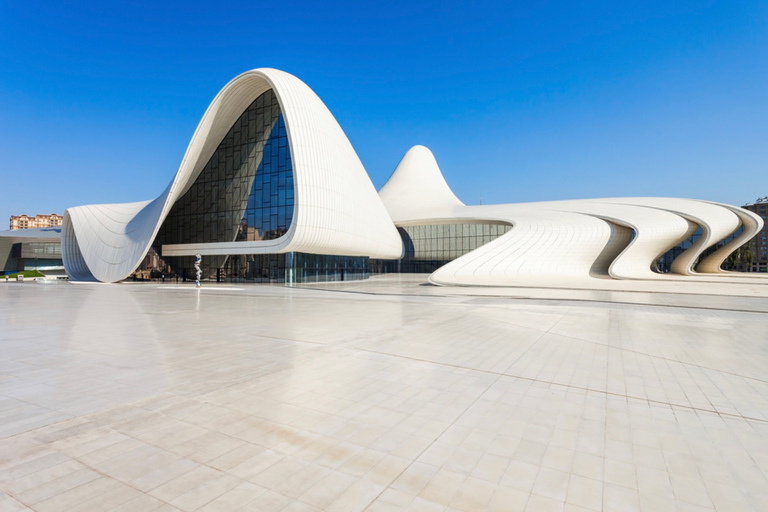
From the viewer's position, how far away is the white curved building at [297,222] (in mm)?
27500

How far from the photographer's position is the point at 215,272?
3406 cm

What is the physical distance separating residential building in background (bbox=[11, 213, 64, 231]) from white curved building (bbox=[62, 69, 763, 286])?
147413 millimetres

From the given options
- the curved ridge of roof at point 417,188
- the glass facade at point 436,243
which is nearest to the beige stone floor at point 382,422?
the glass facade at point 436,243

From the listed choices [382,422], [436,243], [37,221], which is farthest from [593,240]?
[37,221]

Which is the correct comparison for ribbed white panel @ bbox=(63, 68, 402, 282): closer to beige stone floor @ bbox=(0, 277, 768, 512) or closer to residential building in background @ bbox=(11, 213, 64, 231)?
beige stone floor @ bbox=(0, 277, 768, 512)

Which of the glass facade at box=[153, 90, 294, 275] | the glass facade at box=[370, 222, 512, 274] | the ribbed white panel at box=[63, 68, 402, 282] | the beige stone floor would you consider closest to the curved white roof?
the glass facade at box=[370, 222, 512, 274]

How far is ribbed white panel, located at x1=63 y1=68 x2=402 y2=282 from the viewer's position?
2689 centimetres

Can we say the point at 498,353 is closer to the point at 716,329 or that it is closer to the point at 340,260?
the point at 716,329

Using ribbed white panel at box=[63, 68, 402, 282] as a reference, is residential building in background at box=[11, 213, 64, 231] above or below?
above

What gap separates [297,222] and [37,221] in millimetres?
179194

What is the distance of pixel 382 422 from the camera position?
4.40 m

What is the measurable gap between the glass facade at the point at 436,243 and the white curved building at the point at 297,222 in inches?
385

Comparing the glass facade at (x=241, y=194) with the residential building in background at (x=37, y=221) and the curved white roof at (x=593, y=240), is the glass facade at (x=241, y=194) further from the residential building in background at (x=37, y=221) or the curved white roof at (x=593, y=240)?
the residential building in background at (x=37, y=221)

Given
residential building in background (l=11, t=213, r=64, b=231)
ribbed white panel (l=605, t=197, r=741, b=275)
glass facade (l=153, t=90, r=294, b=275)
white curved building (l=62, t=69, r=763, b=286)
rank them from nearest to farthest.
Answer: white curved building (l=62, t=69, r=763, b=286) → glass facade (l=153, t=90, r=294, b=275) → ribbed white panel (l=605, t=197, r=741, b=275) → residential building in background (l=11, t=213, r=64, b=231)
